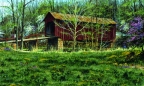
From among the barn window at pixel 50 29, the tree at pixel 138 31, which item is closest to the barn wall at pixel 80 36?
the barn window at pixel 50 29

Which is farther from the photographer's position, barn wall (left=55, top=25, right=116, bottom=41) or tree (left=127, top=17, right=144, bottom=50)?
barn wall (left=55, top=25, right=116, bottom=41)

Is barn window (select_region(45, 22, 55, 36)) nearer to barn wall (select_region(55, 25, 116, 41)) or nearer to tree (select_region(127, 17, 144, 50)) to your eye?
barn wall (select_region(55, 25, 116, 41))

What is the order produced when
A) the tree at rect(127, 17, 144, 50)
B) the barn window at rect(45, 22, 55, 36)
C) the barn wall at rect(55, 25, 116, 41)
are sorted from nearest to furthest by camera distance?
the tree at rect(127, 17, 144, 50) < the barn wall at rect(55, 25, 116, 41) < the barn window at rect(45, 22, 55, 36)

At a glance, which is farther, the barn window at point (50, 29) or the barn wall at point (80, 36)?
the barn window at point (50, 29)

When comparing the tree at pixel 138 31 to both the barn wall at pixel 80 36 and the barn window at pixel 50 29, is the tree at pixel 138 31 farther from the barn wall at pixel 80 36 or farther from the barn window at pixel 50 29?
the barn window at pixel 50 29

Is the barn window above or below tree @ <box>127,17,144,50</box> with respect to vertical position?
above

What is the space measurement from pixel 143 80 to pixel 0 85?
5595mm

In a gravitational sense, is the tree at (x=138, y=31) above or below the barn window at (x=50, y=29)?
below

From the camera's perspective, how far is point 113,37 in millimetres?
63250

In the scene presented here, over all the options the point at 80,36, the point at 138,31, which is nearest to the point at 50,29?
the point at 80,36

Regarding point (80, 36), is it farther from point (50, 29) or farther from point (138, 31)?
point (138, 31)

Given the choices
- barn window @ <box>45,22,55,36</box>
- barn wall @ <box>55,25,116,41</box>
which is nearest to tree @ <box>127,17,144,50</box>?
barn wall @ <box>55,25,116,41</box>

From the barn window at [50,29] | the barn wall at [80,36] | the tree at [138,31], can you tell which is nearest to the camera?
the tree at [138,31]

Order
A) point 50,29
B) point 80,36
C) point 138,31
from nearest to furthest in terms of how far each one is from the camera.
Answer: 1. point 138,31
2. point 80,36
3. point 50,29
